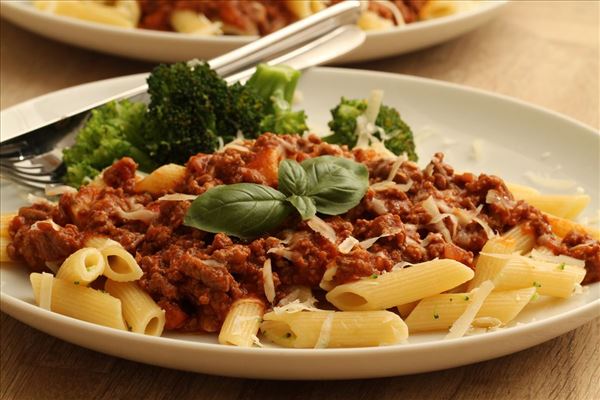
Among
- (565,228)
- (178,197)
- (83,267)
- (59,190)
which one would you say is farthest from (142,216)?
(565,228)

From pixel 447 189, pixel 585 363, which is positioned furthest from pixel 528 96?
pixel 585 363

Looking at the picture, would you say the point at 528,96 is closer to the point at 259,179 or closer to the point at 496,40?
the point at 496,40

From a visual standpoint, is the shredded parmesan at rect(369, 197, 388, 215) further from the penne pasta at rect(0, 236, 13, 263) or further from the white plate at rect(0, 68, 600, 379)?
the penne pasta at rect(0, 236, 13, 263)

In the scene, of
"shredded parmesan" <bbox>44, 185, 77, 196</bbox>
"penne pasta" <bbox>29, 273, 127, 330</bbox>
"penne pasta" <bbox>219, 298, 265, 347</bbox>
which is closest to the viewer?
"penne pasta" <bbox>219, 298, 265, 347</bbox>

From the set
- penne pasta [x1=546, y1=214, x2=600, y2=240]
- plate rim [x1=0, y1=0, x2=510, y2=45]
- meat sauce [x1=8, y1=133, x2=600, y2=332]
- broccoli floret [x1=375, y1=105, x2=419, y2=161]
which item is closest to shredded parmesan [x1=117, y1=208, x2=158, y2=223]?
meat sauce [x1=8, y1=133, x2=600, y2=332]

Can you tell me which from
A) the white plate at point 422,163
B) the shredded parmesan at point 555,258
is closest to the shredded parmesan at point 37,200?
the white plate at point 422,163

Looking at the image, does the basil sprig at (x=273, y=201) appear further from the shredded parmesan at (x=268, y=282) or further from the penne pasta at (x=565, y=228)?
the penne pasta at (x=565, y=228)

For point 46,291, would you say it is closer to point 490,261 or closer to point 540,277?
point 490,261
